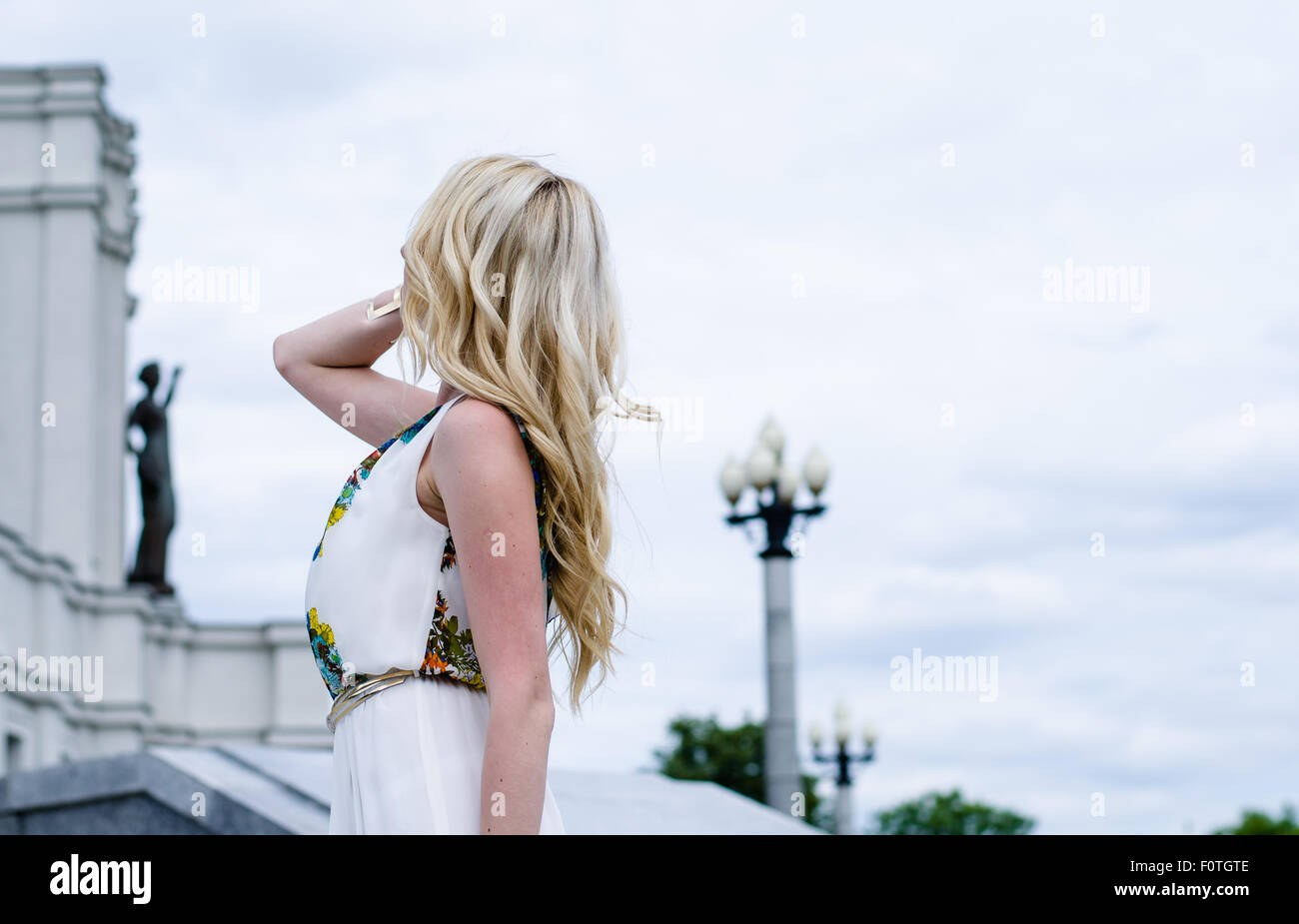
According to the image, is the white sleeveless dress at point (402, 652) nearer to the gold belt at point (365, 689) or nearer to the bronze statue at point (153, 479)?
the gold belt at point (365, 689)

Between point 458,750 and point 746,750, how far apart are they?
187ft

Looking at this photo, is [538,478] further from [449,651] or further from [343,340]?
[343,340]

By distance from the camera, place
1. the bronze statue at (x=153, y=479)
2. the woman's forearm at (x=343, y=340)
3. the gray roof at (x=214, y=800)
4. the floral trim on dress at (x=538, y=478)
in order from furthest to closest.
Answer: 1. the bronze statue at (x=153, y=479)
2. the gray roof at (x=214, y=800)
3. the woman's forearm at (x=343, y=340)
4. the floral trim on dress at (x=538, y=478)

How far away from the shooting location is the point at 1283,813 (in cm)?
7681

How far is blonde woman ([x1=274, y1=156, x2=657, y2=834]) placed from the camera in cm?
207

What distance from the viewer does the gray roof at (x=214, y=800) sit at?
497 centimetres

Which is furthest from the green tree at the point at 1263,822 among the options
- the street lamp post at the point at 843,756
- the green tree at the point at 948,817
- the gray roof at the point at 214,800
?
the gray roof at the point at 214,800

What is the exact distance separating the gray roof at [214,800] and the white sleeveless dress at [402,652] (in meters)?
2.63

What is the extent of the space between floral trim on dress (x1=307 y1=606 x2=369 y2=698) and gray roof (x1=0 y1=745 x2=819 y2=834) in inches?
102

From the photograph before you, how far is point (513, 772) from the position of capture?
6.64 feet

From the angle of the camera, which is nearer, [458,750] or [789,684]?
[458,750]

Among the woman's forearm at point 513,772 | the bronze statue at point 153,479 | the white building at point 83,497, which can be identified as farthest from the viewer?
the bronze statue at point 153,479

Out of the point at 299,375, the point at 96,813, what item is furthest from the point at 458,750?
the point at 96,813
